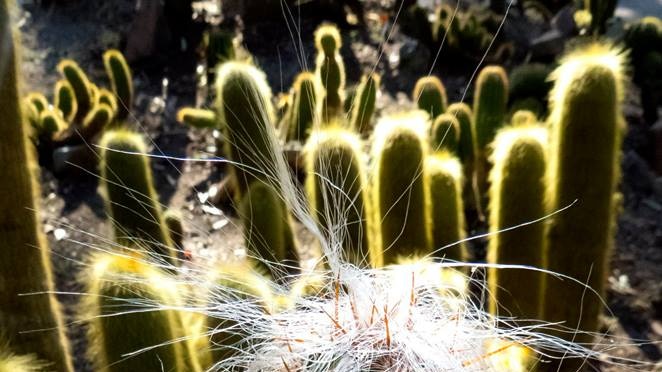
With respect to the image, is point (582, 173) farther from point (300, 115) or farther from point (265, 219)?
point (300, 115)

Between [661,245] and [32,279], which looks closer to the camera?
[32,279]

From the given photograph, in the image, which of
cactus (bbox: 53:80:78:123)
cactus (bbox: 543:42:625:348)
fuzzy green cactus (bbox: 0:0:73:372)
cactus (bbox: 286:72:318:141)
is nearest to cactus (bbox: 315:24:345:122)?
cactus (bbox: 286:72:318:141)

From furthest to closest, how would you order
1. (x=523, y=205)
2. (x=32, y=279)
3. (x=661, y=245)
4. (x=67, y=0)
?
1. (x=67, y=0)
2. (x=661, y=245)
3. (x=523, y=205)
4. (x=32, y=279)

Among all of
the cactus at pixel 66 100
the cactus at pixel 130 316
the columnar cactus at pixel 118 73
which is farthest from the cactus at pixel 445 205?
the cactus at pixel 66 100

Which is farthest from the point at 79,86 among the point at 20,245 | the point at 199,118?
the point at 20,245

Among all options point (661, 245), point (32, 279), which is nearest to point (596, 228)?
point (32, 279)

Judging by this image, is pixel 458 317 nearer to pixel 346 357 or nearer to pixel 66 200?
pixel 346 357

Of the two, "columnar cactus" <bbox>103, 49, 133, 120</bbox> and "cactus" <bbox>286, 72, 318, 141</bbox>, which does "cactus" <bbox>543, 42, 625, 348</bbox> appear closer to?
"cactus" <bbox>286, 72, 318, 141</bbox>
